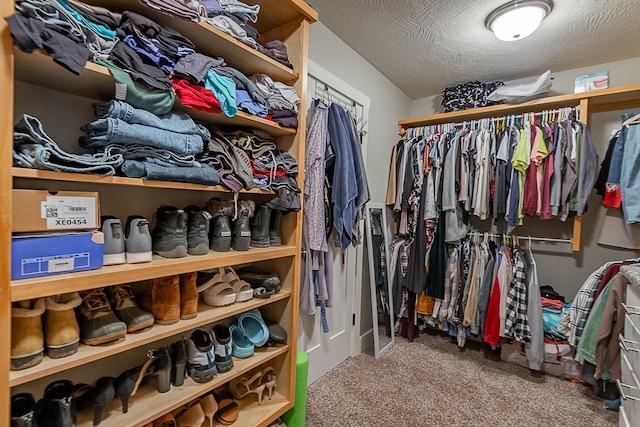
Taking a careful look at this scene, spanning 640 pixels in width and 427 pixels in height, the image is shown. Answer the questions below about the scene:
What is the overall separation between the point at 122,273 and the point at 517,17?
2269mm

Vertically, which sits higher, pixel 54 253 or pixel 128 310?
pixel 54 253

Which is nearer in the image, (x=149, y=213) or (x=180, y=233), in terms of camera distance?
(x=180, y=233)

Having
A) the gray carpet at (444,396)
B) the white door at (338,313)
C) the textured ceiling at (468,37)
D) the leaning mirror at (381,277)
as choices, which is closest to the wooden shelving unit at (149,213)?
the white door at (338,313)

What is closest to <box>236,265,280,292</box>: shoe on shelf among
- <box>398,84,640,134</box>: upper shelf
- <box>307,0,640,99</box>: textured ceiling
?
<box>307,0,640,99</box>: textured ceiling

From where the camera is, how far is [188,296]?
1098 mm

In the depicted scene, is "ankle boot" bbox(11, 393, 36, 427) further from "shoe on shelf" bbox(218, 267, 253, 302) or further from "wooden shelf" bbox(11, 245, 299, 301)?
"shoe on shelf" bbox(218, 267, 253, 302)

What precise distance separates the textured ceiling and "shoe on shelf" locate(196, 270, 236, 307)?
1.62 metres

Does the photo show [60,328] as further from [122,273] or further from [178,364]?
[178,364]

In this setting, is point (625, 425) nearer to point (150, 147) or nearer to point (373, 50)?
point (150, 147)

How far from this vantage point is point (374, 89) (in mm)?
2533

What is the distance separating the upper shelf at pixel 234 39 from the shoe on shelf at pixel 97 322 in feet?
3.08

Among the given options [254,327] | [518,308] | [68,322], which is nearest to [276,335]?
[254,327]

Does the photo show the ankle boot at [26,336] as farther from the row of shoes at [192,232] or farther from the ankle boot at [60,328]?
the row of shoes at [192,232]

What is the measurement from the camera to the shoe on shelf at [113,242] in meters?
0.89
